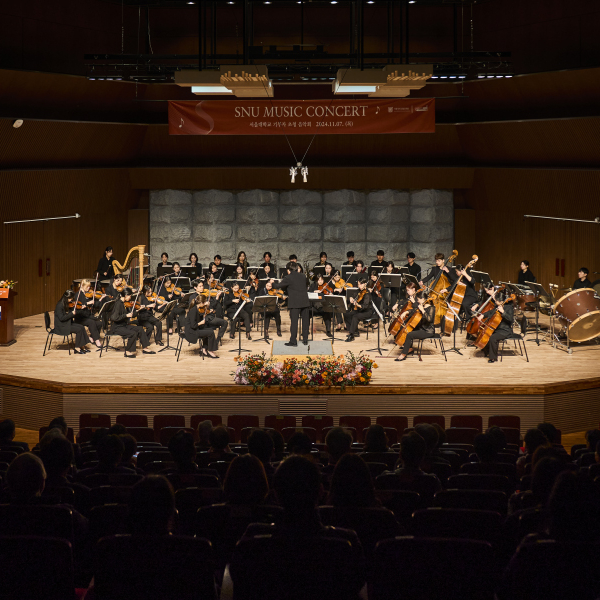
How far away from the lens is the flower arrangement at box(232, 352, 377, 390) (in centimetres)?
1003

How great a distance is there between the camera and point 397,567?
276cm

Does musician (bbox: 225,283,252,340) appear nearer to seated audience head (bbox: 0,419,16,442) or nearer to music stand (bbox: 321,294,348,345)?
music stand (bbox: 321,294,348,345)

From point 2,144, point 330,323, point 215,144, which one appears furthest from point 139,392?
point 215,144

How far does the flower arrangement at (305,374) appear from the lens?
10.0 meters

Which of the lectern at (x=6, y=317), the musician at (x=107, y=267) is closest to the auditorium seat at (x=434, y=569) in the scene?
Result: the lectern at (x=6, y=317)

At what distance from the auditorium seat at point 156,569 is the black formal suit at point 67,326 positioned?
9.71 meters

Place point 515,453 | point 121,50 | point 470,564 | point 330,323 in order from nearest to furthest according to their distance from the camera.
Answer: point 470,564, point 515,453, point 330,323, point 121,50

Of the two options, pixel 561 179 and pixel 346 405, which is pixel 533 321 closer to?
pixel 561 179

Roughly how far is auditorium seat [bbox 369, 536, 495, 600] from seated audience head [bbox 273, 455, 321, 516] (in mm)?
317

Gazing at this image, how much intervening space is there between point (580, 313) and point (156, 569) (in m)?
10.3

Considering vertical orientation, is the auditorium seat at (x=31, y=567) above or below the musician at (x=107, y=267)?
below

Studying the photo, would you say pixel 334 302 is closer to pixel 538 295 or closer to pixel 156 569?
pixel 538 295

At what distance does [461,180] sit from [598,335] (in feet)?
22.5

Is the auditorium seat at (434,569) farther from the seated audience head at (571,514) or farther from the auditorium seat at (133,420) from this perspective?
the auditorium seat at (133,420)
